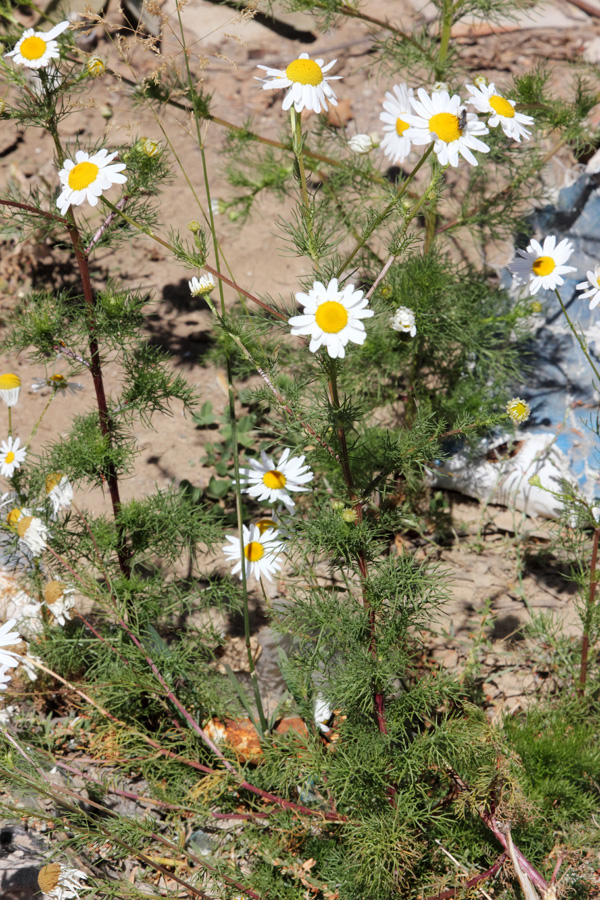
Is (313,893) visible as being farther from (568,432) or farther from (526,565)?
(568,432)

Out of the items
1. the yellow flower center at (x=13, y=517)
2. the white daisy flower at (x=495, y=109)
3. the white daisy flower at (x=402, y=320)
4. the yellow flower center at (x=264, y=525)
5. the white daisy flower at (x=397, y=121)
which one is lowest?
the yellow flower center at (x=264, y=525)

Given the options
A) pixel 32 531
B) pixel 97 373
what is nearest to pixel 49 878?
pixel 32 531

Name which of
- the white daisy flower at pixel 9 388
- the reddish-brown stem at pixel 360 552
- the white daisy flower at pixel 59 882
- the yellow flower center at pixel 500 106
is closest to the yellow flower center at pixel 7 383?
the white daisy flower at pixel 9 388

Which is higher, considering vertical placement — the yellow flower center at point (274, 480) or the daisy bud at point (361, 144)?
the daisy bud at point (361, 144)

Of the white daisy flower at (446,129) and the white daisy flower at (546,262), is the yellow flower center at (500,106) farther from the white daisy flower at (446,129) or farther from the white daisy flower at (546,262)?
the white daisy flower at (546,262)

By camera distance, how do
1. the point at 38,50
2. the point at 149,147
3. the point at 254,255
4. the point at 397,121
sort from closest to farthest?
the point at 38,50 < the point at 149,147 < the point at 397,121 < the point at 254,255

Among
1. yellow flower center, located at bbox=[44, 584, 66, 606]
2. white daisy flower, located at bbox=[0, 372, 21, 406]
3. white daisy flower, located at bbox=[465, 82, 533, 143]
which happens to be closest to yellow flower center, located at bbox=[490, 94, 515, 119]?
white daisy flower, located at bbox=[465, 82, 533, 143]

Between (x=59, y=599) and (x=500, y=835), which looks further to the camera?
(x=59, y=599)

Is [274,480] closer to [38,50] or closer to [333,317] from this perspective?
[333,317]
